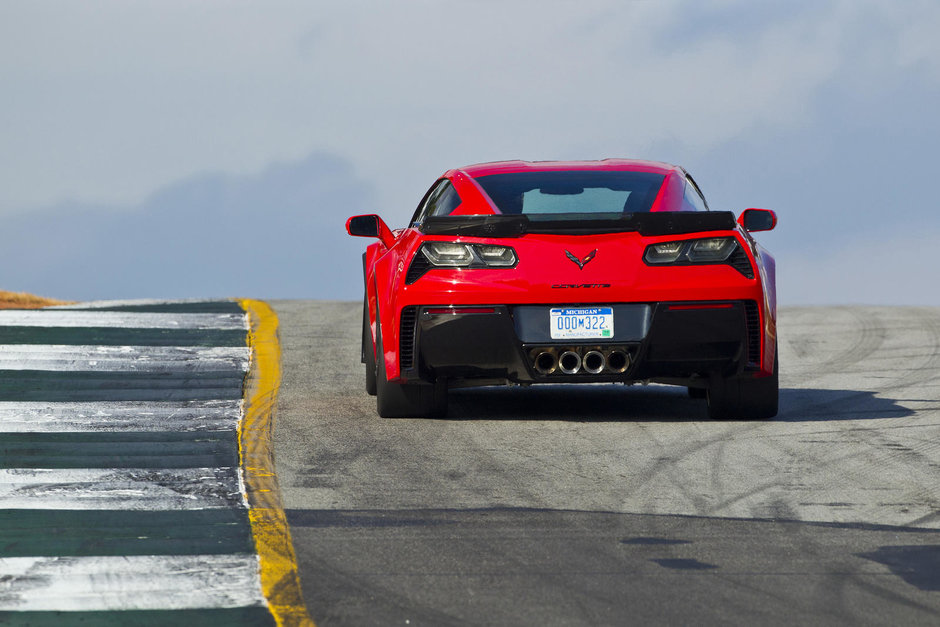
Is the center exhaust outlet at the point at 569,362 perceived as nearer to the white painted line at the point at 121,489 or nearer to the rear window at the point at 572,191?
the rear window at the point at 572,191

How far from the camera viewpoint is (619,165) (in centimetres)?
847

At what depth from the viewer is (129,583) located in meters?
4.51

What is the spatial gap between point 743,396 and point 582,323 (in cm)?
118

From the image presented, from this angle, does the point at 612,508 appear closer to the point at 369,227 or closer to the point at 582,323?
the point at 582,323

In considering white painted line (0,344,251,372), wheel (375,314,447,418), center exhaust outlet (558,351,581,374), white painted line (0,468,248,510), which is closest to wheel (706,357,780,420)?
center exhaust outlet (558,351,581,374)

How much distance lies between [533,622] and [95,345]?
7930 millimetres

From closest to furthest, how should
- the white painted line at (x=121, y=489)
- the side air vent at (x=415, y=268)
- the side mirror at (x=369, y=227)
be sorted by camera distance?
the white painted line at (x=121, y=489) → the side air vent at (x=415, y=268) → the side mirror at (x=369, y=227)

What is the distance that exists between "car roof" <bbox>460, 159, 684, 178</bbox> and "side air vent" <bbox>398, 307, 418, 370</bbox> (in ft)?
3.78

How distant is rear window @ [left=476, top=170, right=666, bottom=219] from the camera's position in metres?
7.99

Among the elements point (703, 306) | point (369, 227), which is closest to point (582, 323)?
point (703, 306)

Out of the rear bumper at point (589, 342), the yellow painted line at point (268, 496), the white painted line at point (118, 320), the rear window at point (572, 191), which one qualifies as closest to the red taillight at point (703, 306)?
the rear bumper at point (589, 342)

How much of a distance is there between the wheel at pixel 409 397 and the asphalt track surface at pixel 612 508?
8 centimetres

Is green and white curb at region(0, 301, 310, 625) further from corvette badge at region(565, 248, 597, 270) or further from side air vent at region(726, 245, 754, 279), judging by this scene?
side air vent at region(726, 245, 754, 279)

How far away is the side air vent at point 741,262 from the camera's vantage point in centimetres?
752
